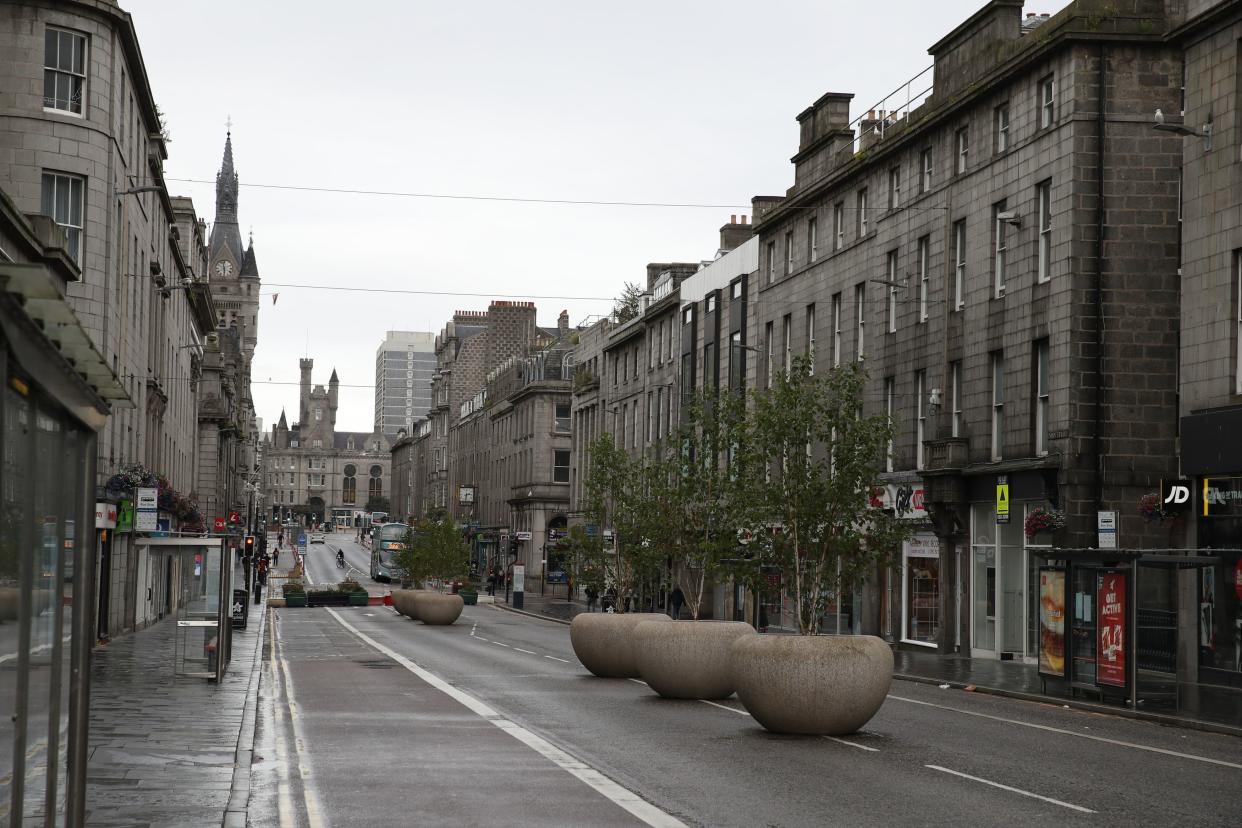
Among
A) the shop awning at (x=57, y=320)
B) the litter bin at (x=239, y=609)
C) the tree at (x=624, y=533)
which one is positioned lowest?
the litter bin at (x=239, y=609)

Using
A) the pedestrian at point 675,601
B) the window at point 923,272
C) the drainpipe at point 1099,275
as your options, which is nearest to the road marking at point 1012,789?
the drainpipe at point 1099,275

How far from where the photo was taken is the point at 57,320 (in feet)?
22.2

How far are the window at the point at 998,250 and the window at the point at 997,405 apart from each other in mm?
1644

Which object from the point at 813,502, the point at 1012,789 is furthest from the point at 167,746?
the point at 813,502

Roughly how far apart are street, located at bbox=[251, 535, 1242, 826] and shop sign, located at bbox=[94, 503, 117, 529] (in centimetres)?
1164

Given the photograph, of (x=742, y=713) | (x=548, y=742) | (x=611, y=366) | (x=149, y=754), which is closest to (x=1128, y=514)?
(x=742, y=713)

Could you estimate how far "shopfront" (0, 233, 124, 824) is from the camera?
20.6 ft

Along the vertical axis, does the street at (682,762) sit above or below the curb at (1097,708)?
above

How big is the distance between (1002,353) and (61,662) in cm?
3338

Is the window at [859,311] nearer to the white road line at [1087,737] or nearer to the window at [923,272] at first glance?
the window at [923,272]

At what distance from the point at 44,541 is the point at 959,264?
36400 millimetres

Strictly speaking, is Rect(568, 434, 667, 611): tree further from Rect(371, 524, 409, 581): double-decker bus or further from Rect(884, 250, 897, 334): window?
Rect(371, 524, 409, 581): double-decker bus

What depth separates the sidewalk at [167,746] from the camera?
12.5m

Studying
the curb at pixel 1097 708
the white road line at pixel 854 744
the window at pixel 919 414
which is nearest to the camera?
the white road line at pixel 854 744
